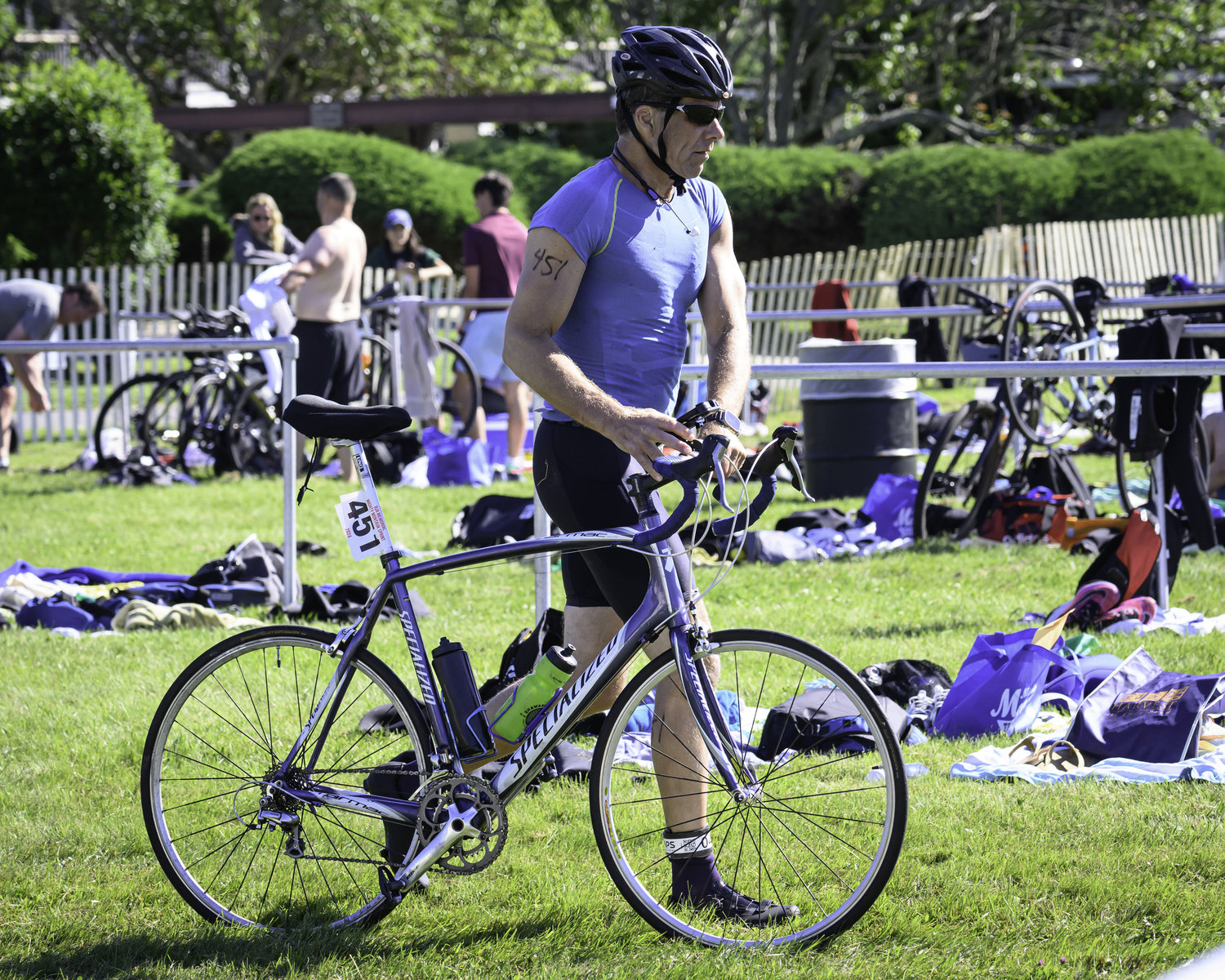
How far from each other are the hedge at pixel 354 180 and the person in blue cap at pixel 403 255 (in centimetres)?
964

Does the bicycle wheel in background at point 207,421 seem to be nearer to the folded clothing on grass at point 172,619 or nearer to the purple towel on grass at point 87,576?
the purple towel on grass at point 87,576

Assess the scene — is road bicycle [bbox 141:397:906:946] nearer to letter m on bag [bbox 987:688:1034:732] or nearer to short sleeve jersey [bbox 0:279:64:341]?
letter m on bag [bbox 987:688:1034:732]

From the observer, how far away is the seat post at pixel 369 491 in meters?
3.39

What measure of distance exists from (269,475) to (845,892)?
8594mm

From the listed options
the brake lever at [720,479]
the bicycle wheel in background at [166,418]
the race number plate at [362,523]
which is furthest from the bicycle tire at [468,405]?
the brake lever at [720,479]

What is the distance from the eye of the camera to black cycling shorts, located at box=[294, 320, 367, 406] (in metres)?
9.68

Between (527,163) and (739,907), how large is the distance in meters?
22.6

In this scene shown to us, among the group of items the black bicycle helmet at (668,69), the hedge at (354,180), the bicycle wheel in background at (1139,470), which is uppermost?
the hedge at (354,180)

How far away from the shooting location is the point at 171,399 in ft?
38.3

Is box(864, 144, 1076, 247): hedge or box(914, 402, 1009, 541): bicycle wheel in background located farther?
Answer: box(864, 144, 1076, 247): hedge

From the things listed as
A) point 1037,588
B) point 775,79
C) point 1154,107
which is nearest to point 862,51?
point 775,79

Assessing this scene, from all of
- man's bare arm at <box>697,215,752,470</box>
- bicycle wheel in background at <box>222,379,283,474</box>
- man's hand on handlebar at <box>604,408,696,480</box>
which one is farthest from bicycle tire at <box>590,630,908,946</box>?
bicycle wheel in background at <box>222,379,283,474</box>

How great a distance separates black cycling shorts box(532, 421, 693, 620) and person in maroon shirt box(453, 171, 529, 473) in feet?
24.2

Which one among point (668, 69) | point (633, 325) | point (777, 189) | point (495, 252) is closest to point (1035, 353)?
point (495, 252)
